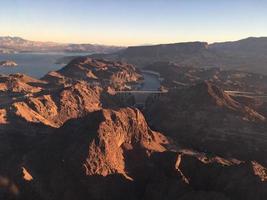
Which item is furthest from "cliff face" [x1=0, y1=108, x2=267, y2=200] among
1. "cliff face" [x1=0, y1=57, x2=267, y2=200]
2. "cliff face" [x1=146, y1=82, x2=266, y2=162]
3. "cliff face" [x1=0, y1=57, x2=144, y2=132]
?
"cliff face" [x1=0, y1=57, x2=144, y2=132]

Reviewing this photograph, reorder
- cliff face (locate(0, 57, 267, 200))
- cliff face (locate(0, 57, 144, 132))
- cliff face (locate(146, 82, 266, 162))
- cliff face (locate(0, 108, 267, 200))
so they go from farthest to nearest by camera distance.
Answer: cliff face (locate(0, 57, 144, 132)) → cliff face (locate(146, 82, 266, 162)) → cliff face (locate(0, 57, 267, 200)) → cliff face (locate(0, 108, 267, 200))

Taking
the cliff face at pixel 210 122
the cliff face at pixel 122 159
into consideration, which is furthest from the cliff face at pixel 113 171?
the cliff face at pixel 210 122

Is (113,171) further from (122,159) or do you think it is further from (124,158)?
(124,158)

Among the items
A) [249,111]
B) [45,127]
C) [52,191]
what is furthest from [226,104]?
[52,191]

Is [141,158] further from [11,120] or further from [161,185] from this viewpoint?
[11,120]

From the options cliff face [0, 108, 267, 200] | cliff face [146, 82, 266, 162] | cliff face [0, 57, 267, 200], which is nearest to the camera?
cliff face [0, 108, 267, 200]

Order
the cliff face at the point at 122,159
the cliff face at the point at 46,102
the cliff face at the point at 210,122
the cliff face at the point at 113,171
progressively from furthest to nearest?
the cliff face at the point at 46,102 → the cliff face at the point at 210,122 → the cliff face at the point at 122,159 → the cliff face at the point at 113,171

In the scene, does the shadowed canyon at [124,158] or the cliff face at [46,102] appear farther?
the cliff face at [46,102]

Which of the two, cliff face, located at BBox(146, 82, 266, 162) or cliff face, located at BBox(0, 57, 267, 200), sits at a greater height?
cliff face, located at BBox(0, 57, 267, 200)

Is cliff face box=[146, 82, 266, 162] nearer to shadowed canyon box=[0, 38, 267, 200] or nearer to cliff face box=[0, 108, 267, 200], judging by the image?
shadowed canyon box=[0, 38, 267, 200]

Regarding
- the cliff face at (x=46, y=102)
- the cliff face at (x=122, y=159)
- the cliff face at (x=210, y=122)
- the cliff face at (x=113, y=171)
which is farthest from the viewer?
the cliff face at (x=46, y=102)

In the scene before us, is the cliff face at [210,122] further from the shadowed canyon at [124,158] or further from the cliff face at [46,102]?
the cliff face at [46,102]
